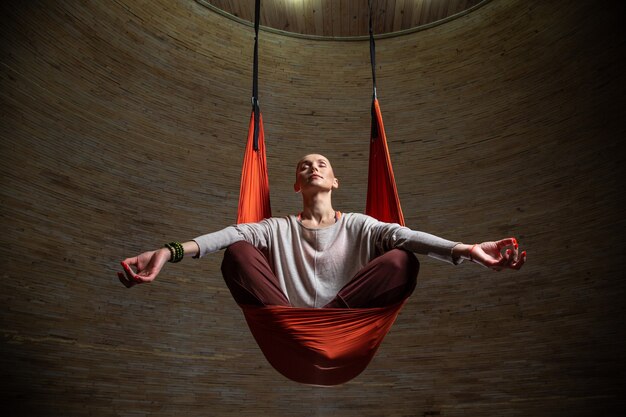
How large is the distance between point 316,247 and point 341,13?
3507mm

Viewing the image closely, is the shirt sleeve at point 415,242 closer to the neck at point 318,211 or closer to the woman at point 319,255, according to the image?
the woman at point 319,255

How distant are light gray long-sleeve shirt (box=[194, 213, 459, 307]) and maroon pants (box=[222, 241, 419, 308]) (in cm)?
12

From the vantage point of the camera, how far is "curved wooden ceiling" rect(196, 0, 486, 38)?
17.9ft

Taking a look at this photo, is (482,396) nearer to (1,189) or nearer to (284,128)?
(284,128)

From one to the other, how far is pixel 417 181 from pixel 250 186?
2339 mm

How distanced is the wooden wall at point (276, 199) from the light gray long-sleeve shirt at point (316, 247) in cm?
201

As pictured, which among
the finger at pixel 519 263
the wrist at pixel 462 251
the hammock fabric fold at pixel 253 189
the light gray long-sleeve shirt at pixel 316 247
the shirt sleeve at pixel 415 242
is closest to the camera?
the finger at pixel 519 263

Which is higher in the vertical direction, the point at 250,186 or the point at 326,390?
the point at 250,186

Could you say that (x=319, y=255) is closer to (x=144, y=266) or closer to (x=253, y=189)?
(x=253, y=189)

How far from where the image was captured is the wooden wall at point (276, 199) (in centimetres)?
407

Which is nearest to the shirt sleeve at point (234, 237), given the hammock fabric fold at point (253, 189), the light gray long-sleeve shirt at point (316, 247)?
the light gray long-sleeve shirt at point (316, 247)

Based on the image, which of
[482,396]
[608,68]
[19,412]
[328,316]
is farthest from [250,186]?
[608,68]

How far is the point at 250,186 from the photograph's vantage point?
319 cm

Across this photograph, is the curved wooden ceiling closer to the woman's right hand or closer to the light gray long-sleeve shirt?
the light gray long-sleeve shirt
